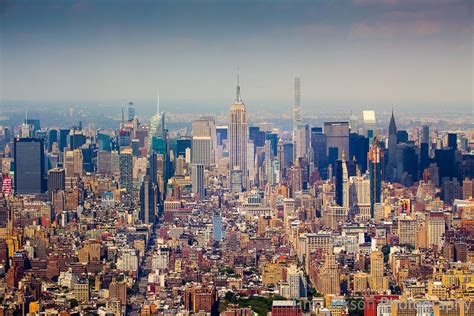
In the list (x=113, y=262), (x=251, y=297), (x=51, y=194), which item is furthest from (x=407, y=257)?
(x=51, y=194)

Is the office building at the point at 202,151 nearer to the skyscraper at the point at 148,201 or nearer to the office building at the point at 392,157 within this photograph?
the skyscraper at the point at 148,201

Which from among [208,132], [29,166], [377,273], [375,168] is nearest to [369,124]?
[375,168]

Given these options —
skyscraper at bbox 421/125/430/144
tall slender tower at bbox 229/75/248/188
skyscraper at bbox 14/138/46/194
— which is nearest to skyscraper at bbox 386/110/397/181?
skyscraper at bbox 421/125/430/144

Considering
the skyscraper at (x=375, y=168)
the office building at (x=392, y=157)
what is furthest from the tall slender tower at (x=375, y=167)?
the office building at (x=392, y=157)

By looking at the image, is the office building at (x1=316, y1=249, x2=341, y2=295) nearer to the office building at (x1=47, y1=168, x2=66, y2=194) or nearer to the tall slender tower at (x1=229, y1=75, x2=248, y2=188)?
the tall slender tower at (x1=229, y1=75, x2=248, y2=188)

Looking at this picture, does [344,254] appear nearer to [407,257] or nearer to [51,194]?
[407,257]
